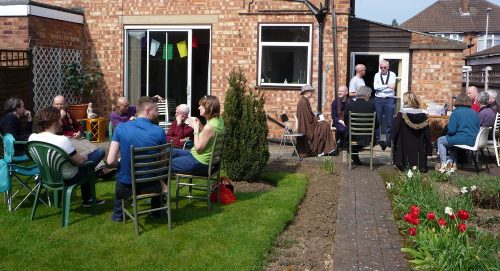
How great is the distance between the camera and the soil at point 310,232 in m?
4.98

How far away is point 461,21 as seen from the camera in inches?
2130

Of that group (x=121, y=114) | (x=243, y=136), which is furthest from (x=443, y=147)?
(x=121, y=114)

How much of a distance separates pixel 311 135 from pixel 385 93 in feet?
6.09

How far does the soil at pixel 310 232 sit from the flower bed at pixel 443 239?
2.45 feet

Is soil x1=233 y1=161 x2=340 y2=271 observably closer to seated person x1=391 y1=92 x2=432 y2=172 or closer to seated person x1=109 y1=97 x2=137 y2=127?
seated person x1=391 y1=92 x2=432 y2=172

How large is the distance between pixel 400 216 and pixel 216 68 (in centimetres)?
783

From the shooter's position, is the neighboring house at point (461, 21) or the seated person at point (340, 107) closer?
the seated person at point (340, 107)

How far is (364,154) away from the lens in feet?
37.8

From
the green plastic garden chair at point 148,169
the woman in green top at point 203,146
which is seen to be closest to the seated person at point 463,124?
the woman in green top at point 203,146

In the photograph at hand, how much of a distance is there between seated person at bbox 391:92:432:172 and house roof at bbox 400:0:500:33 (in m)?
45.8

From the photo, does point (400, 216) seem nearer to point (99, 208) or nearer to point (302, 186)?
point (302, 186)

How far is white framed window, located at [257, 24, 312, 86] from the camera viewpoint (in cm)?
1304

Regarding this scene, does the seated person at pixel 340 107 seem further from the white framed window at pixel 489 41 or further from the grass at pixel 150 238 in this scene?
the white framed window at pixel 489 41

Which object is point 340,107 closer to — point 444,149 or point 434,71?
point 444,149
